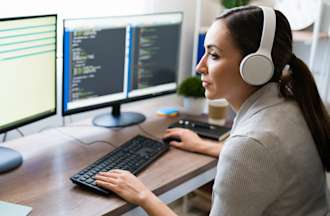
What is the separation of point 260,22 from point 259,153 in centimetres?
33

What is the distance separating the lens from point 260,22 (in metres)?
1.07

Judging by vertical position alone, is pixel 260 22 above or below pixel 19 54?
above

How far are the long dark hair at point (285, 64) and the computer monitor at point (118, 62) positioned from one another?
58 centimetres

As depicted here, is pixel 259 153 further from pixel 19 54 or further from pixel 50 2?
pixel 50 2

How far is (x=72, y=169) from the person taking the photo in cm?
129

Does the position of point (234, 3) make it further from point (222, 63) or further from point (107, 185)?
point (107, 185)

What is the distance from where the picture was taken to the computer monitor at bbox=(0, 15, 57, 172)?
A: 127 centimetres

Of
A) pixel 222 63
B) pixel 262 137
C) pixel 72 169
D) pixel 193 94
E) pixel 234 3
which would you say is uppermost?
pixel 234 3

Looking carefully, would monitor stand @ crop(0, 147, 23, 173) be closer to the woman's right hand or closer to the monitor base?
the monitor base

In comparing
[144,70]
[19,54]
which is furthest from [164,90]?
[19,54]

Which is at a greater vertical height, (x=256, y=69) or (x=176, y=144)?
(x=256, y=69)

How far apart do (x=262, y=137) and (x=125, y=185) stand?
40cm

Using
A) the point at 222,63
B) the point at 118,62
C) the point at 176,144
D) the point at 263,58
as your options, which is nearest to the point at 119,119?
the point at 118,62

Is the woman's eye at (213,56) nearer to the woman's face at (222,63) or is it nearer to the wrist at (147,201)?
the woman's face at (222,63)
